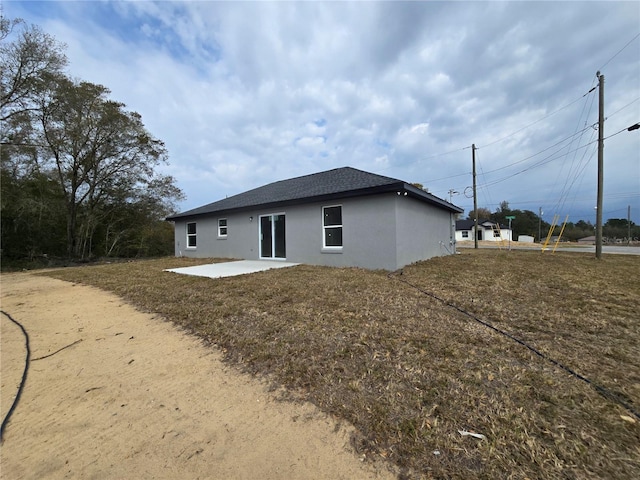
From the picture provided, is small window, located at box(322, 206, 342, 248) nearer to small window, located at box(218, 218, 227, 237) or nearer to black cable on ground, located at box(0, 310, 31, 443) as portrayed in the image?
small window, located at box(218, 218, 227, 237)

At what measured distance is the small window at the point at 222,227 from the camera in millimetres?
12873

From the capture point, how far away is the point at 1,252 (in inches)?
568

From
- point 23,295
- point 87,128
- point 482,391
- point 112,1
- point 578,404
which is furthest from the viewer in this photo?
point 87,128

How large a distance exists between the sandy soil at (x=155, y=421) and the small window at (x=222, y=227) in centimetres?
963

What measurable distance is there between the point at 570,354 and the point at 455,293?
8.24ft

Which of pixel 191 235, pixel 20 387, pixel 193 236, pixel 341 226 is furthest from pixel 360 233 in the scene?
pixel 191 235

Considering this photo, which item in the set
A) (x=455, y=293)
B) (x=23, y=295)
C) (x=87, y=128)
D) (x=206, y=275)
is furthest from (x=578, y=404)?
(x=87, y=128)

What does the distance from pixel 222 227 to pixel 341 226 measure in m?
6.77

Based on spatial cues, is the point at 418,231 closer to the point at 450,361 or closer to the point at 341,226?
the point at 341,226

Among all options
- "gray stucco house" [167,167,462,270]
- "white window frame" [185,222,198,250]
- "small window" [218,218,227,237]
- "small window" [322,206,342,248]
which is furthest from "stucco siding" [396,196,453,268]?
"white window frame" [185,222,198,250]

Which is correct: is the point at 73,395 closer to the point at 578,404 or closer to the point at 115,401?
the point at 115,401

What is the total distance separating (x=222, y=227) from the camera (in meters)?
13.0

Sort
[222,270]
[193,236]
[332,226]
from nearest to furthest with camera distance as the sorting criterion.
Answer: [222,270] < [332,226] < [193,236]

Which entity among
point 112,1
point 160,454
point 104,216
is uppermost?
point 112,1
